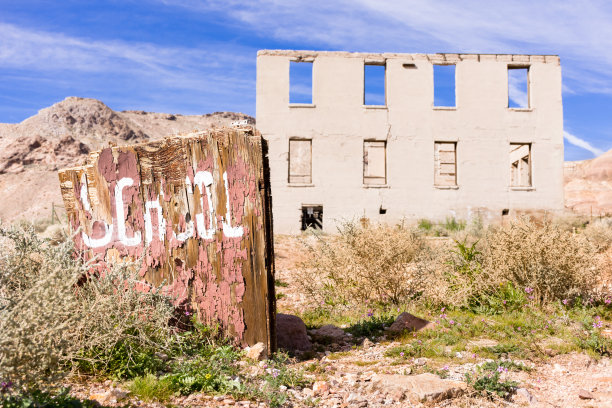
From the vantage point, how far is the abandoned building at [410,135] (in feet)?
58.6

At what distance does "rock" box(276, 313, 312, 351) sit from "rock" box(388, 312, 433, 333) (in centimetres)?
95

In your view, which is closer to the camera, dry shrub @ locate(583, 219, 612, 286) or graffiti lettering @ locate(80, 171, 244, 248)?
graffiti lettering @ locate(80, 171, 244, 248)

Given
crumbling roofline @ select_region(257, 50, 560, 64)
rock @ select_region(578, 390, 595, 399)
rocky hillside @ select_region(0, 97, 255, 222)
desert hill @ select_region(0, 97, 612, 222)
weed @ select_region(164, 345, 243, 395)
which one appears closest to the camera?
weed @ select_region(164, 345, 243, 395)

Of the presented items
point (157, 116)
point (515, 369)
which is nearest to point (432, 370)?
point (515, 369)

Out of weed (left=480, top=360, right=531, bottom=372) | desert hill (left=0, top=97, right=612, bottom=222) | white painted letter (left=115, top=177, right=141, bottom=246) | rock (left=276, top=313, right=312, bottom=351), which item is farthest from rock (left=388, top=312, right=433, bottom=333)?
desert hill (left=0, top=97, right=612, bottom=222)

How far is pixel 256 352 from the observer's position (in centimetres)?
425

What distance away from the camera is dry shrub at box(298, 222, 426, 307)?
6.57 m

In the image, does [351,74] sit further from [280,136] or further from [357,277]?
[357,277]

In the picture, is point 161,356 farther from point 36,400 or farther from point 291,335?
point 291,335

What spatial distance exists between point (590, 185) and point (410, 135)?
23.4 m

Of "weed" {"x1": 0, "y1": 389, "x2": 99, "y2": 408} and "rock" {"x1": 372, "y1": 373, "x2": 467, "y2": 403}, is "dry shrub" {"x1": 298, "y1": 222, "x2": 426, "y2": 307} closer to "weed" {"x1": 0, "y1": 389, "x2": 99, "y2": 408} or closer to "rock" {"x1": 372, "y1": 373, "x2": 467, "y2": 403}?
"rock" {"x1": 372, "y1": 373, "x2": 467, "y2": 403}

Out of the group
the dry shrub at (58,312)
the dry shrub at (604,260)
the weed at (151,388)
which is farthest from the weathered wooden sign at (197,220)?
the dry shrub at (604,260)

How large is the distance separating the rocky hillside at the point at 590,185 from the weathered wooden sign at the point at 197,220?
27502 mm

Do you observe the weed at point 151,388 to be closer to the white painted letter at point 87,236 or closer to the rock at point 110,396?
the rock at point 110,396
